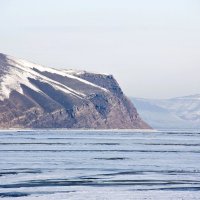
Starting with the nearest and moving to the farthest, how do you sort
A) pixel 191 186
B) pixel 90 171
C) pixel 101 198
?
pixel 101 198
pixel 191 186
pixel 90 171

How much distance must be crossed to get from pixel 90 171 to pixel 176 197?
2311 centimetres

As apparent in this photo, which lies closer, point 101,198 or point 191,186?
point 101,198

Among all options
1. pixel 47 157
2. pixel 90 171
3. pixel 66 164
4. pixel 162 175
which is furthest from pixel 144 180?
pixel 47 157

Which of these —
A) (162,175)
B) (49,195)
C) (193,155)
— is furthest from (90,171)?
(193,155)

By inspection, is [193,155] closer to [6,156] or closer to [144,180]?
[6,156]

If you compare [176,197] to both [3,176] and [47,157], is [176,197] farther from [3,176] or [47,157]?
[47,157]

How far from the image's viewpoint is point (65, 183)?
7331cm

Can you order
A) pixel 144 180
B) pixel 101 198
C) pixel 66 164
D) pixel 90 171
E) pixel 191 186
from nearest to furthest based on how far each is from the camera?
pixel 101 198
pixel 191 186
pixel 144 180
pixel 90 171
pixel 66 164

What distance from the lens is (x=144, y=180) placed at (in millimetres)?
77312

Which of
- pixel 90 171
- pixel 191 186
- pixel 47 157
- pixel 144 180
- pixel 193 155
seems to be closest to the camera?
pixel 191 186

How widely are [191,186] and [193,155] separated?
45.2 meters

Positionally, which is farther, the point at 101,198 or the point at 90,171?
the point at 90,171

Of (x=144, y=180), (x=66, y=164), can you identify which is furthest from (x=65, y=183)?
(x=66, y=164)

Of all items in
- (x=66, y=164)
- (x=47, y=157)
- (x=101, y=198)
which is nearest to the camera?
(x=101, y=198)
